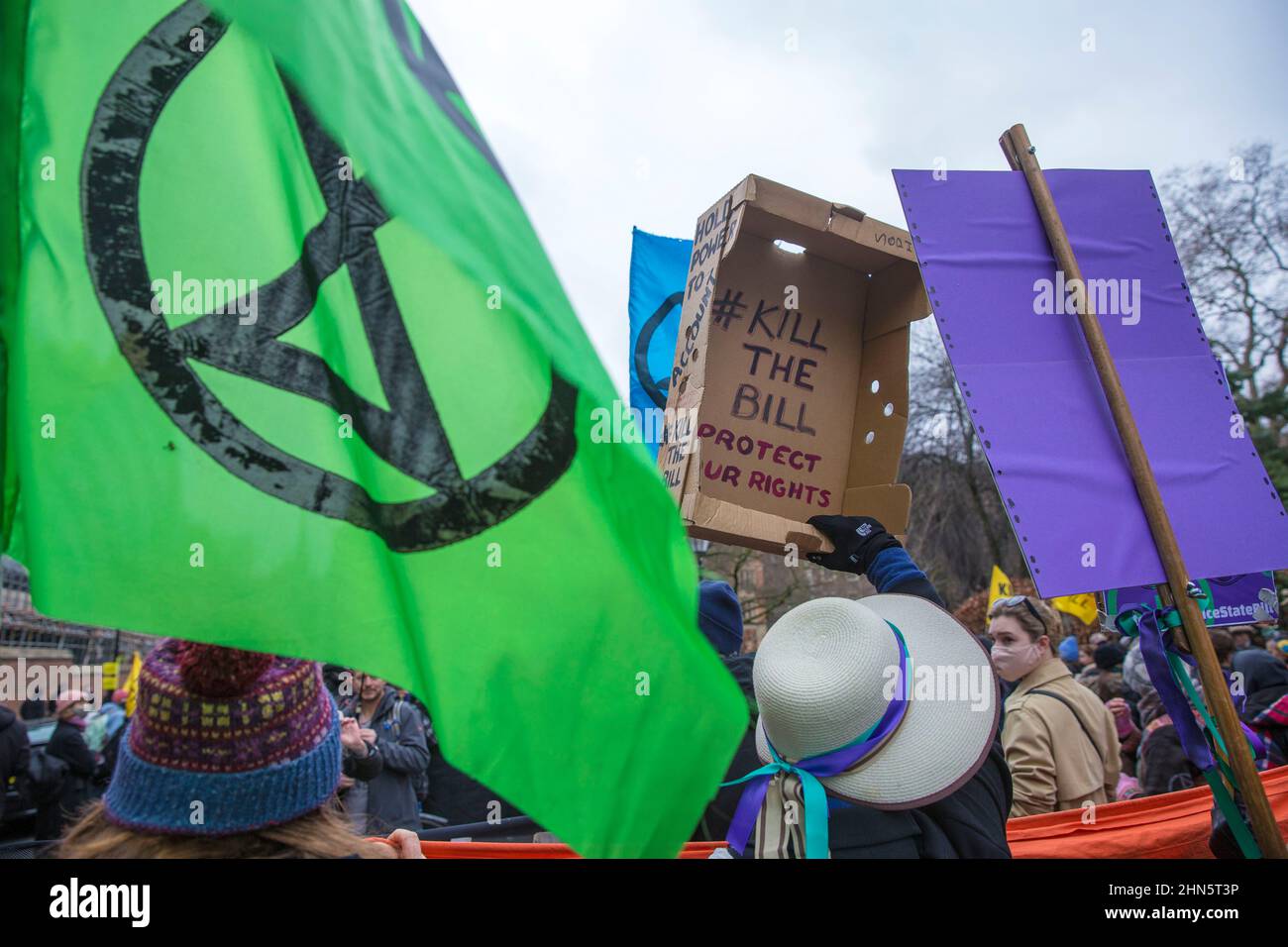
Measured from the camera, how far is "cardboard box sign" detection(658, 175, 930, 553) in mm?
2842

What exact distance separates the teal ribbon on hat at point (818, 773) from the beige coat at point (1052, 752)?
179 cm

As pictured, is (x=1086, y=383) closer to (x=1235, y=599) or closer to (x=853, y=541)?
(x=853, y=541)

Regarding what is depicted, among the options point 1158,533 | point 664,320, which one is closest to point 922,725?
point 1158,533

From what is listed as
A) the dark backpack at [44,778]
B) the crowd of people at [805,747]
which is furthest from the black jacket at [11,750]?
the crowd of people at [805,747]

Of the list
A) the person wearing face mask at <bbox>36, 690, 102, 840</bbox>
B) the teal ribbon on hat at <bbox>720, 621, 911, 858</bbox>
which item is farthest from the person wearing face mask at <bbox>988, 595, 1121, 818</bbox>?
the person wearing face mask at <bbox>36, 690, 102, 840</bbox>

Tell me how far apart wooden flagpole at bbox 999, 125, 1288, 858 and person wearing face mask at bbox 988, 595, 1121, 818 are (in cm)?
121

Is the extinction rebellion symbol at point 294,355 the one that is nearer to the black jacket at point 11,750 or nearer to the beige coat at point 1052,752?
the beige coat at point 1052,752

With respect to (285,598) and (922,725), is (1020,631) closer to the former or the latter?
(922,725)

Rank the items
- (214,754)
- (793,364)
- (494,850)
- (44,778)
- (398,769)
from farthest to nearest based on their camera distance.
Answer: (44,778), (398,769), (793,364), (494,850), (214,754)

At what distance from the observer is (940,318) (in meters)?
2.38

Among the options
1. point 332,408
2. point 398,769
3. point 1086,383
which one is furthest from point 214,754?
point 398,769

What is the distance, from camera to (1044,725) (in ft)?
11.4

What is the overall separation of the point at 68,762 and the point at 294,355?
23.2 feet

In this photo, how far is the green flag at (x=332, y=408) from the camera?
1.53 m
